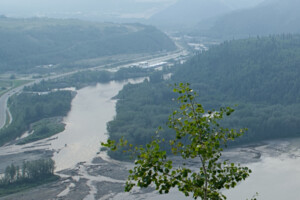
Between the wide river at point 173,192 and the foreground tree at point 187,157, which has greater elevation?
the foreground tree at point 187,157

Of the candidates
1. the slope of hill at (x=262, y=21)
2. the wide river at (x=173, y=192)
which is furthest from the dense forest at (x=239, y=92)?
the slope of hill at (x=262, y=21)

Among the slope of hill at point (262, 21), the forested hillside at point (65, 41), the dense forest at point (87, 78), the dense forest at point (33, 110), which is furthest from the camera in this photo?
the slope of hill at point (262, 21)

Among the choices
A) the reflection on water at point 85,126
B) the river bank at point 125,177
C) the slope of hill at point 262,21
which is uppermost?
the slope of hill at point 262,21

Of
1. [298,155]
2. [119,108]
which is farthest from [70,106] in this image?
[298,155]

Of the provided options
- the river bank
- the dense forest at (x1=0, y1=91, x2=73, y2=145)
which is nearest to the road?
the dense forest at (x1=0, y1=91, x2=73, y2=145)

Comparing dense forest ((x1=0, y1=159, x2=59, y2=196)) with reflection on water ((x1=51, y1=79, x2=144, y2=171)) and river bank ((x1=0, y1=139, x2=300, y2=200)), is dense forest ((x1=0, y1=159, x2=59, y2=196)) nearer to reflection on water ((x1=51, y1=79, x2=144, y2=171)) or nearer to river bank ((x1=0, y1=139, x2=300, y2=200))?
river bank ((x1=0, y1=139, x2=300, y2=200))

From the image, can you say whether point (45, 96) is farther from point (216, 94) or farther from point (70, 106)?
point (216, 94)

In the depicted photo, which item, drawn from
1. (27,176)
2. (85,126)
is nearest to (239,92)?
(85,126)

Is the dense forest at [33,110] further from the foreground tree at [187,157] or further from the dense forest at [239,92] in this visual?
the foreground tree at [187,157]
